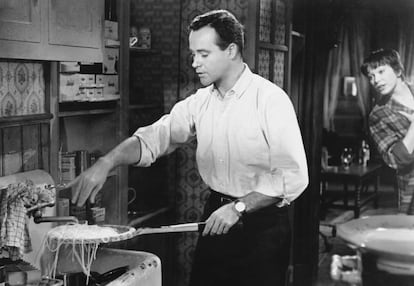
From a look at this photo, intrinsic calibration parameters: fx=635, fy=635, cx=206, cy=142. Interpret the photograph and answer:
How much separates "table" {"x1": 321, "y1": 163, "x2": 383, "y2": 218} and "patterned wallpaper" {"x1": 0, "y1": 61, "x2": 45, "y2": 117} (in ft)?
2.69

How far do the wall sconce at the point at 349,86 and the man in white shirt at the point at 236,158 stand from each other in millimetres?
159

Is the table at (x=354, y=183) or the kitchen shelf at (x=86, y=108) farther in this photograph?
the kitchen shelf at (x=86, y=108)

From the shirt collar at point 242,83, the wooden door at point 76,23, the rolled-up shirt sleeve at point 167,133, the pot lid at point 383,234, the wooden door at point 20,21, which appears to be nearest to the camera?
the wooden door at point 20,21

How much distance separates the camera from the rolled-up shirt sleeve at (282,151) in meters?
1.71

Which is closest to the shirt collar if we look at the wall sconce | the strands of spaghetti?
the wall sconce

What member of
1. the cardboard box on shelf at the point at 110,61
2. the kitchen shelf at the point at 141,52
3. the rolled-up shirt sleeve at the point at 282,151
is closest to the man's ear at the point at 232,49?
the rolled-up shirt sleeve at the point at 282,151

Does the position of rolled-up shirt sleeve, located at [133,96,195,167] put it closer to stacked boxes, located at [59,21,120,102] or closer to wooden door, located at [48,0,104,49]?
stacked boxes, located at [59,21,120,102]

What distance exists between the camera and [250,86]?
5.70 feet

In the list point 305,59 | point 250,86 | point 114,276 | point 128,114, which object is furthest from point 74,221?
point 305,59

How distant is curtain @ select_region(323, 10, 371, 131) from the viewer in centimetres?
169

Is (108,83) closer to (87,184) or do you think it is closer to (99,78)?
(99,78)

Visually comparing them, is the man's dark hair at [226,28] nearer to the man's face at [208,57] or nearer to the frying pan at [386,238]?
the man's face at [208,57]

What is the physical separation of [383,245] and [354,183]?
0.20 metres

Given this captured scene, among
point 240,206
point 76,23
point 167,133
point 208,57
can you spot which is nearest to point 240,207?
point 240,206
